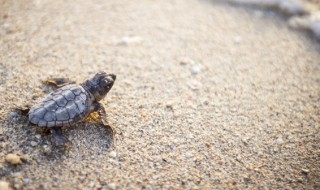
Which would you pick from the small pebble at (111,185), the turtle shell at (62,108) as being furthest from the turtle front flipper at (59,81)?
the small pebble at (111,185)

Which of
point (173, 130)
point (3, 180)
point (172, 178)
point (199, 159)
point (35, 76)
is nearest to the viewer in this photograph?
point (3, 180)

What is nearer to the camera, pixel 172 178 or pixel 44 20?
pixel 172 178

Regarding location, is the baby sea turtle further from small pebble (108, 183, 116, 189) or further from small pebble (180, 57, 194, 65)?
small pebble (180, 57, 194, 65)

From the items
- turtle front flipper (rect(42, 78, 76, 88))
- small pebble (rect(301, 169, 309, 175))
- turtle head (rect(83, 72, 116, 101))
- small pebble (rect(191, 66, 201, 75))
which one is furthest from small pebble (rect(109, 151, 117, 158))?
small pebble (rect(301, 169, 309, 175))

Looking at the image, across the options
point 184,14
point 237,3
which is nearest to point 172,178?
point 184,14

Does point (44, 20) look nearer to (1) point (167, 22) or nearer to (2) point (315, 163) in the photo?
(1) point (167, 22)

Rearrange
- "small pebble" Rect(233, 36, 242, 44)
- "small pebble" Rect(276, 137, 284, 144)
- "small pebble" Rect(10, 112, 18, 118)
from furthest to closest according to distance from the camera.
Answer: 1. "small pebble" Rect(233, 36, 242, 44)
2. "small pebble" Rect(276, 137, 284, 144)
3. "small pebble" Rect(10, 112, 18, 118)

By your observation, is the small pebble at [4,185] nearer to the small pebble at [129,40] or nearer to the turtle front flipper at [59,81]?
the turtle front flipper at [59,81]
